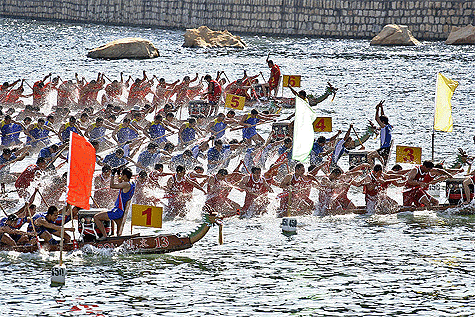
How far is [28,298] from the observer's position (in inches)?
694

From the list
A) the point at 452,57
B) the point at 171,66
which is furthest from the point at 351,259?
the point at 452,57

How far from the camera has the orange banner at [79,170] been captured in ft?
57.4

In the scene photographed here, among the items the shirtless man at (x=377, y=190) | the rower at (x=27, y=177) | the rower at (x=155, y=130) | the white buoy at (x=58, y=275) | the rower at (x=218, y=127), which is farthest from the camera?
the rower at (x=218, y=127)

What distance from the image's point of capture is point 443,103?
27.6 metres

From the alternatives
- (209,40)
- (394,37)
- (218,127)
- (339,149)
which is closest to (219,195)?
(339,149)

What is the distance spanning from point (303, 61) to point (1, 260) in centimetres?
4410

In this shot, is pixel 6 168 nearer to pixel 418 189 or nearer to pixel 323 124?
pixel 323 124

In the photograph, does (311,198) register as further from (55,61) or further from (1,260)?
(55,61)

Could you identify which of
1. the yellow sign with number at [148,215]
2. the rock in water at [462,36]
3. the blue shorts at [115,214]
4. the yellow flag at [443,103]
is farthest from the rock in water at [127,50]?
the yellow sign with number at [148,215]

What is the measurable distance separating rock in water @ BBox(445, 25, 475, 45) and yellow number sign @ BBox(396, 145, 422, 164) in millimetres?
46007

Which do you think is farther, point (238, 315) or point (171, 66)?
point (171, 66)

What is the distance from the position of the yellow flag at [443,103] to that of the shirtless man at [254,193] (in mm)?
7283

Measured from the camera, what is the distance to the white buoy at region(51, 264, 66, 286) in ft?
59.5

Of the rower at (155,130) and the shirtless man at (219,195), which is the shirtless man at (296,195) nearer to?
the shirtless man at (219,195)
